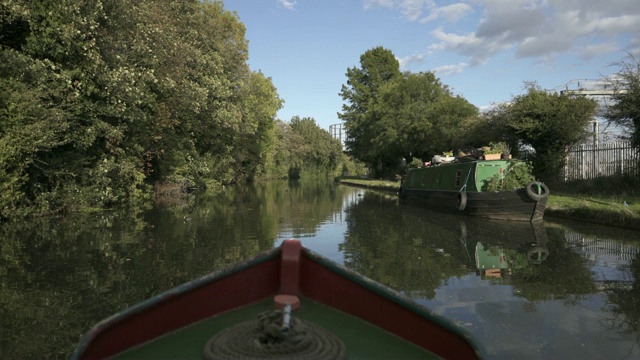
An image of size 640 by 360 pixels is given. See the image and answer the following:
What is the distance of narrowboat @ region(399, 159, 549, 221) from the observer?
47.9 feet

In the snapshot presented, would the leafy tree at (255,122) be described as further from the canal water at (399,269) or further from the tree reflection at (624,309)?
the tree reflection at (624,309)

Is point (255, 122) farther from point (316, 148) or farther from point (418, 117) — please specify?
point (316, 148)

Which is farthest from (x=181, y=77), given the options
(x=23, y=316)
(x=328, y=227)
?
(x=23, y=316)

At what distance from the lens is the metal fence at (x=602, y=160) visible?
17619 mm

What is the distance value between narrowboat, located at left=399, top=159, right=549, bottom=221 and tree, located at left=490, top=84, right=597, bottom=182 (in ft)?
13.8

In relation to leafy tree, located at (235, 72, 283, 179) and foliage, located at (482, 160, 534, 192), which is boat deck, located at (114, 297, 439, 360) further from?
leafy tree, located at (235, 72, 283, 179)

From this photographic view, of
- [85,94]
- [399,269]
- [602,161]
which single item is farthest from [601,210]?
[85,94]

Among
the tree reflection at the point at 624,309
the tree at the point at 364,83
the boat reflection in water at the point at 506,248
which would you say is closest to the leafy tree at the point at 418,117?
the tree at the point at 364,83

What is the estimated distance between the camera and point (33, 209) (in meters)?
14.2

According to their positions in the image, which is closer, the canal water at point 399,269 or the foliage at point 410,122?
the canal water at point 399,269

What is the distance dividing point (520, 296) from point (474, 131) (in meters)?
21.4

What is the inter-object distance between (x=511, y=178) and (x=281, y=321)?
14.8 m

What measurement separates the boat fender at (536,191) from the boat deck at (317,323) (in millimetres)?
12324

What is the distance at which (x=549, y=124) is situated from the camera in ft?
66.6
